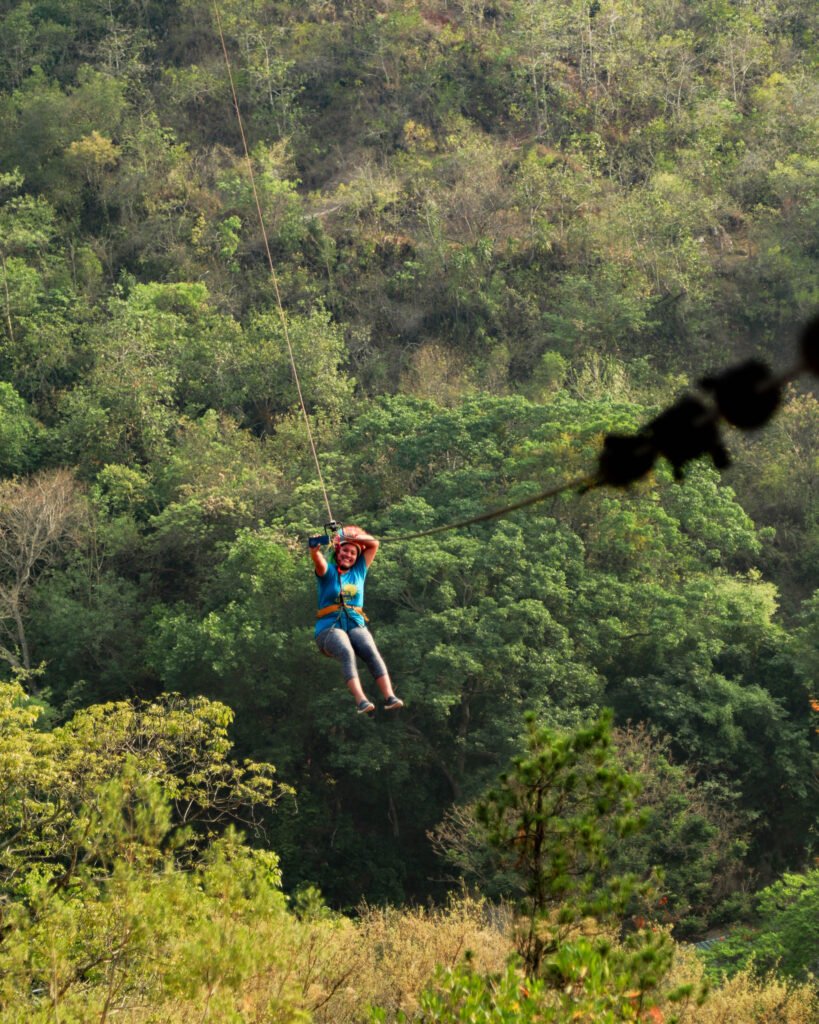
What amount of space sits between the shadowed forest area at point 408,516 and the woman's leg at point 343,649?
1.83 metres

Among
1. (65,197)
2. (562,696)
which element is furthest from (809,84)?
(562,696)

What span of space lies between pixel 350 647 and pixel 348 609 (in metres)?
0.30

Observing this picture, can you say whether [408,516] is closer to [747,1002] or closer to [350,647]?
[747,1002]

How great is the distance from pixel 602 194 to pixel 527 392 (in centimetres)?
714

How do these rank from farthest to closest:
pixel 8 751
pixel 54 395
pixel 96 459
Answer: pixel 54 395 < pixel 96 459 < pixel 8 751

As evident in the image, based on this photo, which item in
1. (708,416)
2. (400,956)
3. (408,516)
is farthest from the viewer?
(408,516)

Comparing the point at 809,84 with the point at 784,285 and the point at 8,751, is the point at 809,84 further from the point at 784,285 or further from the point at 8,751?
the point at 8,751

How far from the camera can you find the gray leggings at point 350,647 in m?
13.8

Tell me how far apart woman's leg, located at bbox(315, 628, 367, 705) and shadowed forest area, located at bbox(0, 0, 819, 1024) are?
1829 mm

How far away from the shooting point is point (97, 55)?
43188 millimetres

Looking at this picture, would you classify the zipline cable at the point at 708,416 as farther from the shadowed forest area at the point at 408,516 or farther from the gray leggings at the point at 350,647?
the gray leggings at the point at 350,647

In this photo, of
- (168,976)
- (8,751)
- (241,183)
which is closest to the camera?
(168,976)

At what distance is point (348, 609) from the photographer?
13.9 m

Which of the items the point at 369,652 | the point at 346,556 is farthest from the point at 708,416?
the point at 369,652
